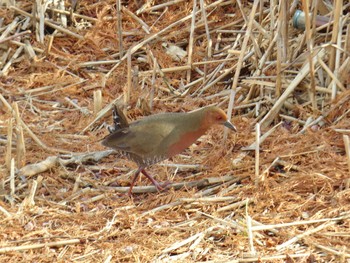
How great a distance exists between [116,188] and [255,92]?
1.76 m

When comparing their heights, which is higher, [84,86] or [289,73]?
[289,73]

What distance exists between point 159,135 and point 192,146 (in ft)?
2.97

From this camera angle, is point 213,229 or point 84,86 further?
point 84,86

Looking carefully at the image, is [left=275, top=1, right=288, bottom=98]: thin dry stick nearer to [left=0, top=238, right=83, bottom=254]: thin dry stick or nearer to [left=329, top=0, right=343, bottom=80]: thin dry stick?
[left=329, top=0, right=343, bottom=80]: thin dry stick

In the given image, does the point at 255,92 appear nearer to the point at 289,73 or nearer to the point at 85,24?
the point at 289,73

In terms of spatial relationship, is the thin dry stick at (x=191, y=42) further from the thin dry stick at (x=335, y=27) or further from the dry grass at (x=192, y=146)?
the thin dry stick at (x=335, y=27)

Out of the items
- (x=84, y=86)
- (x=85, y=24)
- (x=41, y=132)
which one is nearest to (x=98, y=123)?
(x=41, y=132)

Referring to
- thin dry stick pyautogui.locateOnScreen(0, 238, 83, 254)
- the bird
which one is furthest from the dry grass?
the bird

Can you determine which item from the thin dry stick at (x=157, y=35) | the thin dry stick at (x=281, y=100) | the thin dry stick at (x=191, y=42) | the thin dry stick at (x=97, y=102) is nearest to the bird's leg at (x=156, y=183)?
the thin dry stick at (x=281, y=100)

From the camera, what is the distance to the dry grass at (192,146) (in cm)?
500

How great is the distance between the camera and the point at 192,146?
6.70 metres

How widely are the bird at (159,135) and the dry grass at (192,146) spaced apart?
261 millimetres

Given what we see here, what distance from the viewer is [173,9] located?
360 inches

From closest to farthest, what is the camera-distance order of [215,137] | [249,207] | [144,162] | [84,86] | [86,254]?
[86,254], [249,207], [144,162], [215,137], [84,86]
